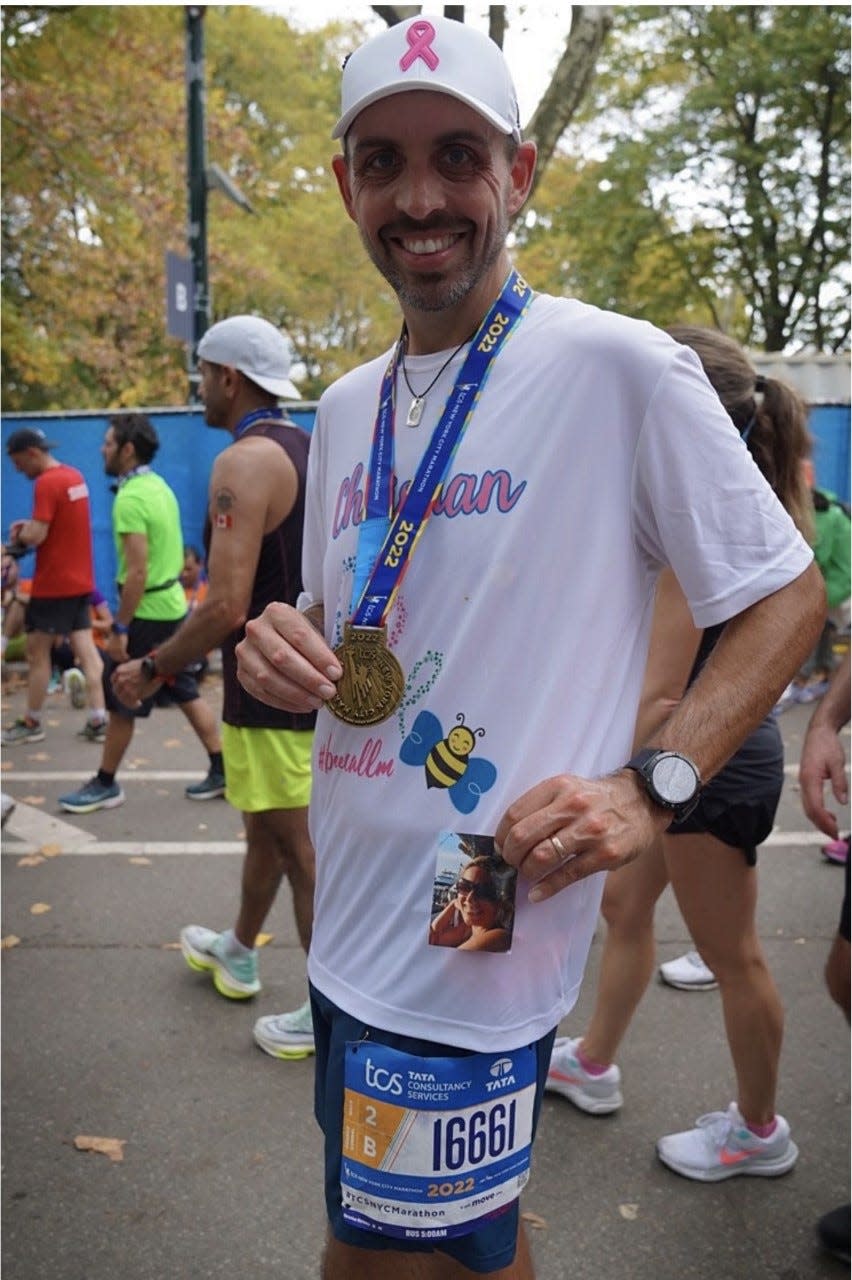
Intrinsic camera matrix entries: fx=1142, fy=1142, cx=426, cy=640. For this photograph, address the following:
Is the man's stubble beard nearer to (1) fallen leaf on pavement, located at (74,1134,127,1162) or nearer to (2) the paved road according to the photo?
(2) the paved road

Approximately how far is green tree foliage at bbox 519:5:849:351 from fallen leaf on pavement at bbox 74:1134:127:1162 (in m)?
18.0

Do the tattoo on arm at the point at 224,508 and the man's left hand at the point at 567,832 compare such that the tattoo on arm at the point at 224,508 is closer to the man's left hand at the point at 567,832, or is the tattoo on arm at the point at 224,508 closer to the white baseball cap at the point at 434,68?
the white baseball cap at the point at 434,68

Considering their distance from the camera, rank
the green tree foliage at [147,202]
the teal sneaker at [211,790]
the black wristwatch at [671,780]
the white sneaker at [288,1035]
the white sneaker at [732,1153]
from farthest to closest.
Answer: the green tree foliage at [147,202] < the teal sneaker at [211,790] < the white sneaker at [288,1035] < the white sneaker at [732,1153] < the black wristwatch at [671,780]

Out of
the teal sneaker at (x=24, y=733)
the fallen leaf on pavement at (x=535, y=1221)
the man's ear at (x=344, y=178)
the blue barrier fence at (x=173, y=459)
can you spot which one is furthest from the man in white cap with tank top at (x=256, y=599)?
the blue barrier fence at (x=173, y=459)

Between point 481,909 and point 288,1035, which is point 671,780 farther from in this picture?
point 288,1035

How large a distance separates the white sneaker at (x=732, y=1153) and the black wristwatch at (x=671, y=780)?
1.89 m

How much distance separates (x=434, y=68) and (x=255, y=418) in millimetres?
2204

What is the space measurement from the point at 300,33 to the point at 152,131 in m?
13.9

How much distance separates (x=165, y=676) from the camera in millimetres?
3662

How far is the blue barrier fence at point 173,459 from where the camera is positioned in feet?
34.1

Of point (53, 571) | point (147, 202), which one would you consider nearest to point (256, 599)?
point (53, 571)

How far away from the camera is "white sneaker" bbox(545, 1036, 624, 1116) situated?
3.28 metres

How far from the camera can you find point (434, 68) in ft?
5.15

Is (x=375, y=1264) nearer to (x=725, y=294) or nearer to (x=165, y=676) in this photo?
(x=165, y=676)
